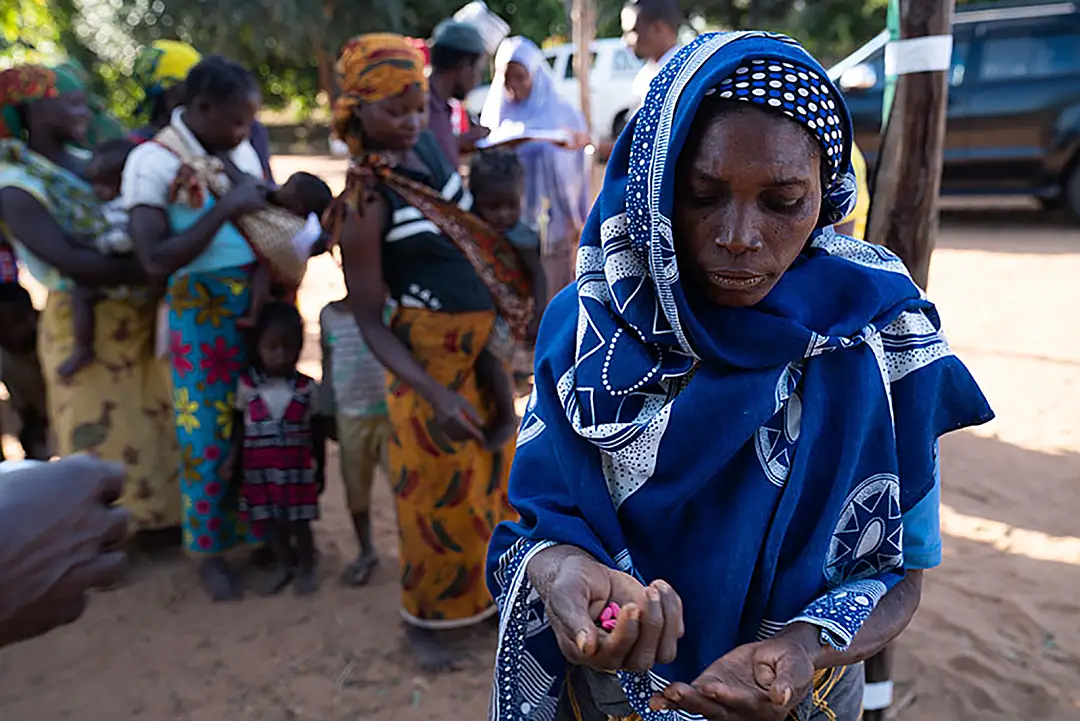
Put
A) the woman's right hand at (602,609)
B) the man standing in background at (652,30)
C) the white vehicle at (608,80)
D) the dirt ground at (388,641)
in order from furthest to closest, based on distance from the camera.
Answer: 1. the white vehicle at (608,80)
2. the man standing in background at (652,30)
3. the dirt ground at (388,641)
4. the woman's right hand at (602,609)

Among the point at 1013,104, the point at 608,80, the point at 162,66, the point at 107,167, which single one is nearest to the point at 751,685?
the point at 107,167

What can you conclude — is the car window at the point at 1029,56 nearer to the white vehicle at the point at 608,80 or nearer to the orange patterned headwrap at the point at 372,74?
the white vehicle at the point at 608,80

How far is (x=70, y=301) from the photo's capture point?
3.70 m

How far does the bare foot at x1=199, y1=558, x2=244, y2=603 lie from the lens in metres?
3.63

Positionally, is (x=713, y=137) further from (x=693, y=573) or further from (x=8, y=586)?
(x=8, y=586)

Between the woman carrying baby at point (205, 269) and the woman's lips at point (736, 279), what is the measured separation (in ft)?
7.98

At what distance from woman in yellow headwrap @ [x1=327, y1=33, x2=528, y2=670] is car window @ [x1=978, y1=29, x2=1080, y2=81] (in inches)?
344

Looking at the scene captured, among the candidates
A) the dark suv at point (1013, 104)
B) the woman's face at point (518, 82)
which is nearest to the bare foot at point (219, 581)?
the woman's face at point (518, 82)

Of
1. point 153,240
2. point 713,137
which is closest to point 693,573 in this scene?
point 713,137

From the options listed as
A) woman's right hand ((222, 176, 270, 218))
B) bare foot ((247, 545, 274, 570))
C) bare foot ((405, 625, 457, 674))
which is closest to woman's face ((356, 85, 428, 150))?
woman's right hand ((222, 176, 270, 218))

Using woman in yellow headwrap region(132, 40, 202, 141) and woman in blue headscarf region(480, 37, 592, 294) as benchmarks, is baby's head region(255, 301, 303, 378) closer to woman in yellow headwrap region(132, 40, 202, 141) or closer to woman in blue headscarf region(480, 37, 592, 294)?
woman in yellow headwrap region(132, 40, 202, 141)

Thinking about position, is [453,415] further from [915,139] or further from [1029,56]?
[1029,56]

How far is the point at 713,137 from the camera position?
118cm

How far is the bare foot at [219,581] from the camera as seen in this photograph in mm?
3627
